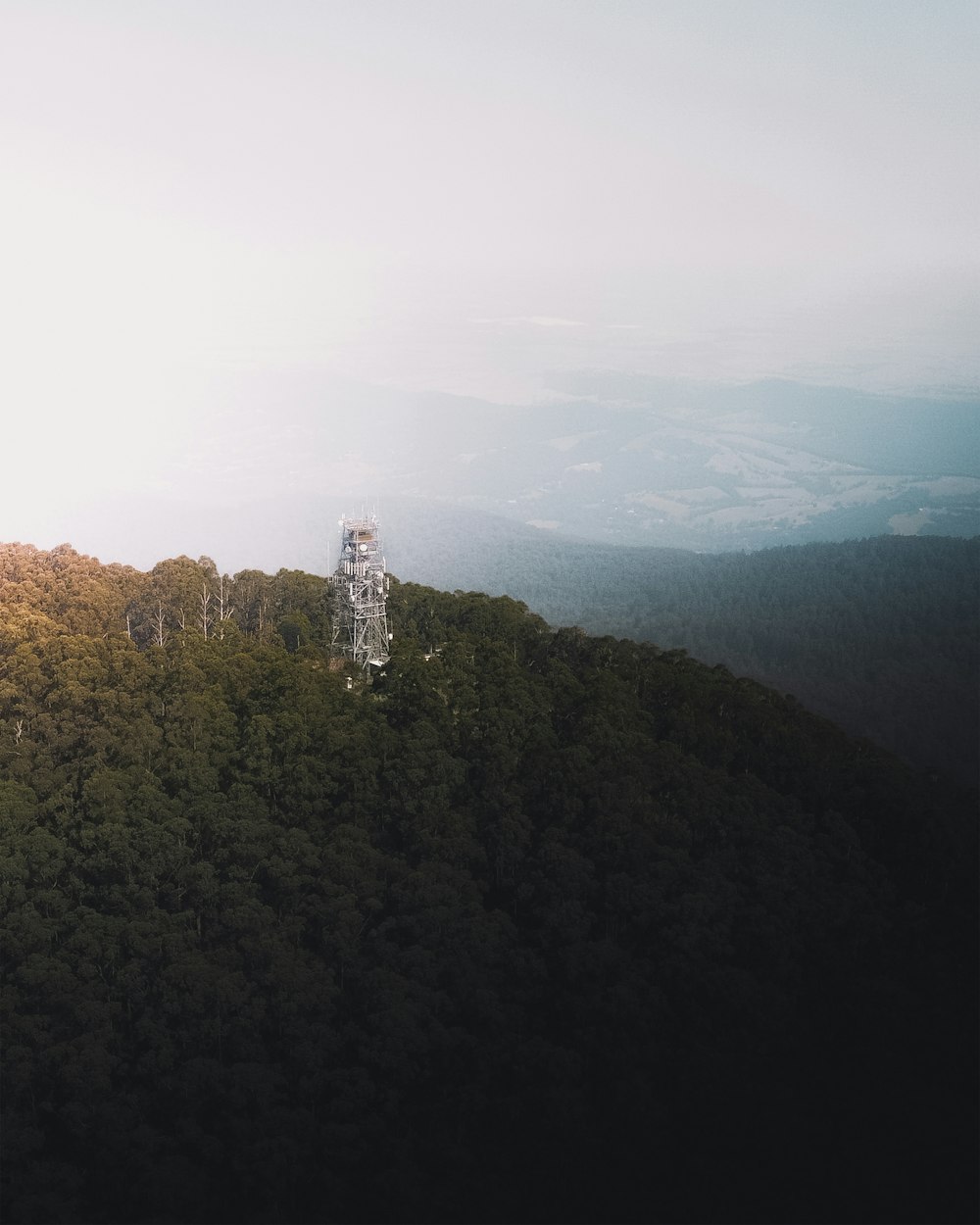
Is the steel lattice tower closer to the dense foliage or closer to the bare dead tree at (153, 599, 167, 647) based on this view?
the bare dead tree at (153, 599, 167, 647)

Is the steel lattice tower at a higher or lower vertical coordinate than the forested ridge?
higher

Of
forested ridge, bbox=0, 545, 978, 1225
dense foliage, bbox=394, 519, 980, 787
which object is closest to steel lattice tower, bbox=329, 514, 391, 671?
forested ridge, bbox=0, 545, 978, 1225

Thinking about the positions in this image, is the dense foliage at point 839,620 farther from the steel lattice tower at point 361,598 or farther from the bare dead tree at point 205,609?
the bare dead tree at point 205,609

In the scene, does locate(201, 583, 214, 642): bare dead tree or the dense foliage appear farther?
the dense foliage

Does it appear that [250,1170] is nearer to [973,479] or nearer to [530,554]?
[530,554]

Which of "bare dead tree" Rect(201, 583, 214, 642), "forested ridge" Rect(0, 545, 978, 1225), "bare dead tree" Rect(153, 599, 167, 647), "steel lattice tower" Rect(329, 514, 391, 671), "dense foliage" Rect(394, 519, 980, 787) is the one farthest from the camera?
"dense foliage" Rect(394, 519, 980, 787)

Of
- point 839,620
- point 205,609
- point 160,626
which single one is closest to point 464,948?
point 160,626

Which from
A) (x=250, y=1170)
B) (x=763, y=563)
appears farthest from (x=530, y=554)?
(x=250, y=1170)

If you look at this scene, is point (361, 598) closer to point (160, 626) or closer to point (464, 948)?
point (160, 626)
